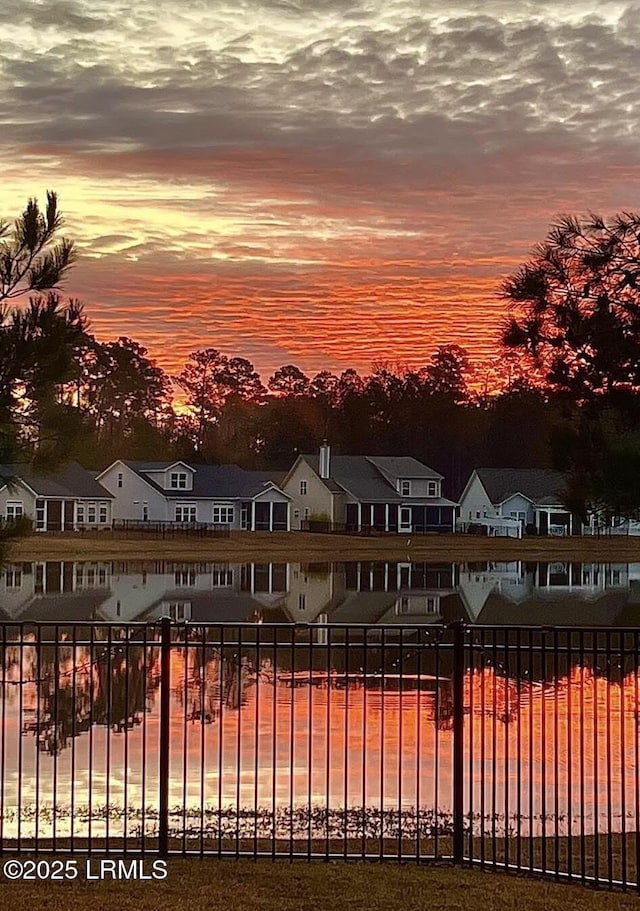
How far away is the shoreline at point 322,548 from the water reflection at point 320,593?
495 cm

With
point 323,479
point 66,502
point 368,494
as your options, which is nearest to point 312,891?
point 66,502

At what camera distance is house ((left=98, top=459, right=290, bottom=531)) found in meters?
84.9

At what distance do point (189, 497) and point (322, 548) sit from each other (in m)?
12.3

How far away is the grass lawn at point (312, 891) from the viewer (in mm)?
8195

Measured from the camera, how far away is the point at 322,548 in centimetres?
7631

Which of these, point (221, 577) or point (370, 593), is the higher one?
point (221, 577)

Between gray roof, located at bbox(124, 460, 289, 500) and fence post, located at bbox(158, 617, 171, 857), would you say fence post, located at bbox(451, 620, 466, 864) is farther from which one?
gray roof, located at bbox(124, 460, 289, 500)

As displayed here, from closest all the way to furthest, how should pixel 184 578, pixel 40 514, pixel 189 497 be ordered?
pixel 184 578 < pixel 40 514 < pixel 189 497

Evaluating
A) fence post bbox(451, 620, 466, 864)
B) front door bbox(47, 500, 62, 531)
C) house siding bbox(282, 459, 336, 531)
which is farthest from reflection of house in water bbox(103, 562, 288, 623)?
house siding bbox(282, 459, 336, 531)

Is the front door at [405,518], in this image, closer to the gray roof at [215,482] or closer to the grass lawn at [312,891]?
the gray roof at [215,482]

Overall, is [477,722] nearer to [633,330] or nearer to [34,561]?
[633,330]

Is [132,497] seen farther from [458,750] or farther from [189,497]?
[458,750]

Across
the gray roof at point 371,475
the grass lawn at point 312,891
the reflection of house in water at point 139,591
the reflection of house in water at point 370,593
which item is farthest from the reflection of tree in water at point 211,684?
the gray roof at point 371,475

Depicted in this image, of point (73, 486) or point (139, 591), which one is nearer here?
point (139, 591)
